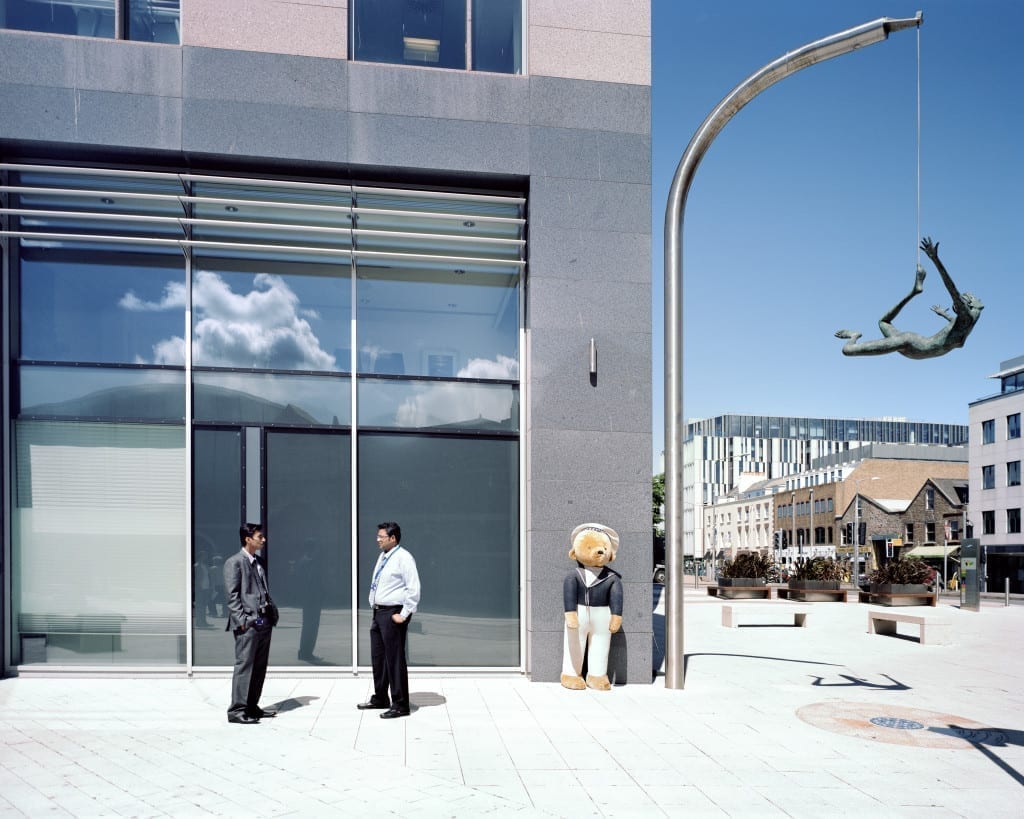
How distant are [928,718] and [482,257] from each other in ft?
23.7

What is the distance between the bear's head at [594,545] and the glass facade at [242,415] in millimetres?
1081

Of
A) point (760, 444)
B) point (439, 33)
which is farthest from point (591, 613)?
point (760, 444)

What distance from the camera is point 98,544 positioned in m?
10.8

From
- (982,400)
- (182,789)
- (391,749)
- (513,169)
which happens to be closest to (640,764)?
(391,749)

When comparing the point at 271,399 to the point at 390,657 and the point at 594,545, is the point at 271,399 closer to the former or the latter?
the point at 390,657

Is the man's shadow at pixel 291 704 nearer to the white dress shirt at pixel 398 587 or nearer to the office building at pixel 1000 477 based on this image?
the white dress shirt at pixel 398 587

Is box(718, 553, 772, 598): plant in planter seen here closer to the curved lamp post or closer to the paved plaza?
the paved plaza

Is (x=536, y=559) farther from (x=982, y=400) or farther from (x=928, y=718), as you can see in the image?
(x=982, y=400)

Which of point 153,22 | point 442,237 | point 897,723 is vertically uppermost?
point 153,22

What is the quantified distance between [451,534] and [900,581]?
22719 mm

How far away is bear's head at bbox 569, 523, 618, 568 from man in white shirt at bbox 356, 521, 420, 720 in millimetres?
2316

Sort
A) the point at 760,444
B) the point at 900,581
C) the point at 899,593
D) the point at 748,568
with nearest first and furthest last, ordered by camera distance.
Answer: the point at 899,593 → the point at 900,581 → the point at 748,568 → the point at 760,444

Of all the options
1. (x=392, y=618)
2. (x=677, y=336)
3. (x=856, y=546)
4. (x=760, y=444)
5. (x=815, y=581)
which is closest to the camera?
(x=392, y=618)

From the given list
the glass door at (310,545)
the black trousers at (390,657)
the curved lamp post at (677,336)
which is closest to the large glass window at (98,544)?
the glass door at (310,545)
